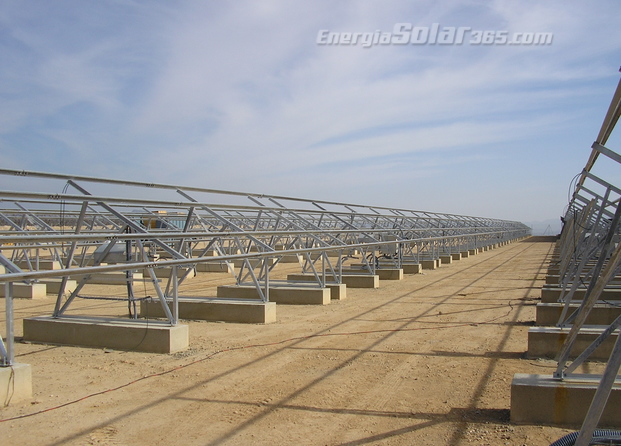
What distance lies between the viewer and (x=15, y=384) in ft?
17.9

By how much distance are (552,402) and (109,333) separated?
5940 millimetres

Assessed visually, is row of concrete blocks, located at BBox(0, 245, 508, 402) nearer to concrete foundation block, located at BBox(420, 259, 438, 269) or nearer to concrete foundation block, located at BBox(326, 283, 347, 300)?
concrete foundation block, located at BBox(326, 283, 347, 300)

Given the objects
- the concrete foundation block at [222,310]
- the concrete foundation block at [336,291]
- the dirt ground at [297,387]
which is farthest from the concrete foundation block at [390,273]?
the concrete foundation block at [222,310]

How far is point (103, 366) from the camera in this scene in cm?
697

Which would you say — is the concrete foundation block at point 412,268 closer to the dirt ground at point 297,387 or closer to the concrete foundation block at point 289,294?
the concrete foundation block at point 289,294

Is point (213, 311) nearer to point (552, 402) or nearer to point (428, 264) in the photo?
point (552, 402)

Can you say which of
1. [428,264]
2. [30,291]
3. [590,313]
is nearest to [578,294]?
[590,313]

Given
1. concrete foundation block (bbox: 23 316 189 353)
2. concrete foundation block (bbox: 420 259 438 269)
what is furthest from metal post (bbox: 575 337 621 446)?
concrete foundation block (bbox: 420 259 438 269)

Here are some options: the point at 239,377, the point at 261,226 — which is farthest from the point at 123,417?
the point at 261,226

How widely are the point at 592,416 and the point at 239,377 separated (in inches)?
156

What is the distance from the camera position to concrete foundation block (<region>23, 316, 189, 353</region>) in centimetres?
772

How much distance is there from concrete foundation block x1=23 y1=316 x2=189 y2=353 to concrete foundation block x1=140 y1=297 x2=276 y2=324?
72.7 inches

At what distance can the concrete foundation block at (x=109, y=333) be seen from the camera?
25.3ft

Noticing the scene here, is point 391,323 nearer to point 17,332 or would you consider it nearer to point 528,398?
point 528,398
